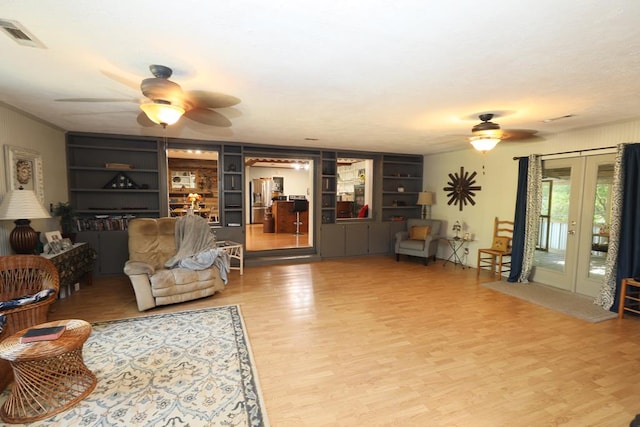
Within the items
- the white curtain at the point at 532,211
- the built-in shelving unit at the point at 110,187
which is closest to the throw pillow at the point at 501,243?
the white curtain at the point at 532,211

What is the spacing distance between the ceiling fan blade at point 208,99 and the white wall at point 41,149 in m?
A: 2.35

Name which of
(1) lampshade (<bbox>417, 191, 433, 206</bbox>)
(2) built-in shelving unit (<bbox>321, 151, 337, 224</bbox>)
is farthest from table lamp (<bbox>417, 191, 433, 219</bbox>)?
(2) built-in shelving unit (<bbox>321, 151, 337, 224</bbox>)

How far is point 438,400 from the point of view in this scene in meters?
2.15

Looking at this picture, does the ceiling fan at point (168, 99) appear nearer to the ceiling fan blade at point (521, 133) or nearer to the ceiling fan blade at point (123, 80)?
the ceiling fan blade at point (123, 80)

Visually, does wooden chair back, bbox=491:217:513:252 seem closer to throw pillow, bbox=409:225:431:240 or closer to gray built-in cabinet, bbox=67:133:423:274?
throw pillow, bbox=409:225:431:240

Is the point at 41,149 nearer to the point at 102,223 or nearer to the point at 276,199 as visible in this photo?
the point at 102,223

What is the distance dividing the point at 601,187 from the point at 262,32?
4925 millimetres

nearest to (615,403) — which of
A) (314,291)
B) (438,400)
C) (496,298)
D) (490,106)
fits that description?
(438,400)

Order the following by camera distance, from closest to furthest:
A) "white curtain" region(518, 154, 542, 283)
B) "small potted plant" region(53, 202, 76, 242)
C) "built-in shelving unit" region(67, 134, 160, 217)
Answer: "small potted plant" region(53, 202, 76, 242)
"white curtain" region(518, 154, 542, 283)
"built-in shelving unit" region(67, 134, 160, 217)

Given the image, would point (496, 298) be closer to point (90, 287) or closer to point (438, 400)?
point (438, 400)

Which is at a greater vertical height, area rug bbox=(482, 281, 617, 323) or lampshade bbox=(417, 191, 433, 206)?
lampshade bbox=(417, 191, 433, 206)

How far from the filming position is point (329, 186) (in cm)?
691

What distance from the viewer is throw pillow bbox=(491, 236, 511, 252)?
212 inches

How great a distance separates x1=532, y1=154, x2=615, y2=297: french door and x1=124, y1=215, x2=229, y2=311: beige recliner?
503 centimetres
